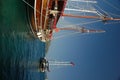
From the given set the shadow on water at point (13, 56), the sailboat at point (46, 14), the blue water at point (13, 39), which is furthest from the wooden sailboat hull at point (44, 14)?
the shadow on water at point (13, 56)

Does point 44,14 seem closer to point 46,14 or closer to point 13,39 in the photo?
point 46,14

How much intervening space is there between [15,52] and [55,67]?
16.7 m

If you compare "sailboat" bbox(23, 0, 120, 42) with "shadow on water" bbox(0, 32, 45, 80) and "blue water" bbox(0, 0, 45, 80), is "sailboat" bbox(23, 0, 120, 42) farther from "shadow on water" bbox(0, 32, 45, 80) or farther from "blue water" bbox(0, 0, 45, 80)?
"shadow on water" bbox(0, 32, 45, 80)

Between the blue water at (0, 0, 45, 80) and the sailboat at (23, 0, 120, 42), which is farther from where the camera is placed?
the sailboat at (23, 0, 120, 42)

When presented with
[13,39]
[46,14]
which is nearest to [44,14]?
[46,14]

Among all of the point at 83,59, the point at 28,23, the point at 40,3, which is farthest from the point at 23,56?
the point at 83,59

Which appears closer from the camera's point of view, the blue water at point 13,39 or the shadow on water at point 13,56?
the shadow on water at point 13,56

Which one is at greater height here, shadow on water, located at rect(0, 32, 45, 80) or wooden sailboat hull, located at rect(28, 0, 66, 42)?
wooden sailboat hull, located at rect(28, 0, 66, 42)

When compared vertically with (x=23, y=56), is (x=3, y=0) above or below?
above

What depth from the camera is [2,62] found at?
10.6m

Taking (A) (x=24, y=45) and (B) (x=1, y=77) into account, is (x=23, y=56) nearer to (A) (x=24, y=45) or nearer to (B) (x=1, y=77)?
(A) (x=24, y=45)

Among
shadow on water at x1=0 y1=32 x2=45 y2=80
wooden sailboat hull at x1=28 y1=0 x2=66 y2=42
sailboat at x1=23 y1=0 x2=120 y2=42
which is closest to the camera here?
shadow on water at x1=0 y1=32 x2=45 y2=80

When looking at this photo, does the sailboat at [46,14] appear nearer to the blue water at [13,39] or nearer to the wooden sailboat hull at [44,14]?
the wooden sailboat hull at [44,14]

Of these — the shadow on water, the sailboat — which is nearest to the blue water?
→ the shadow on water
